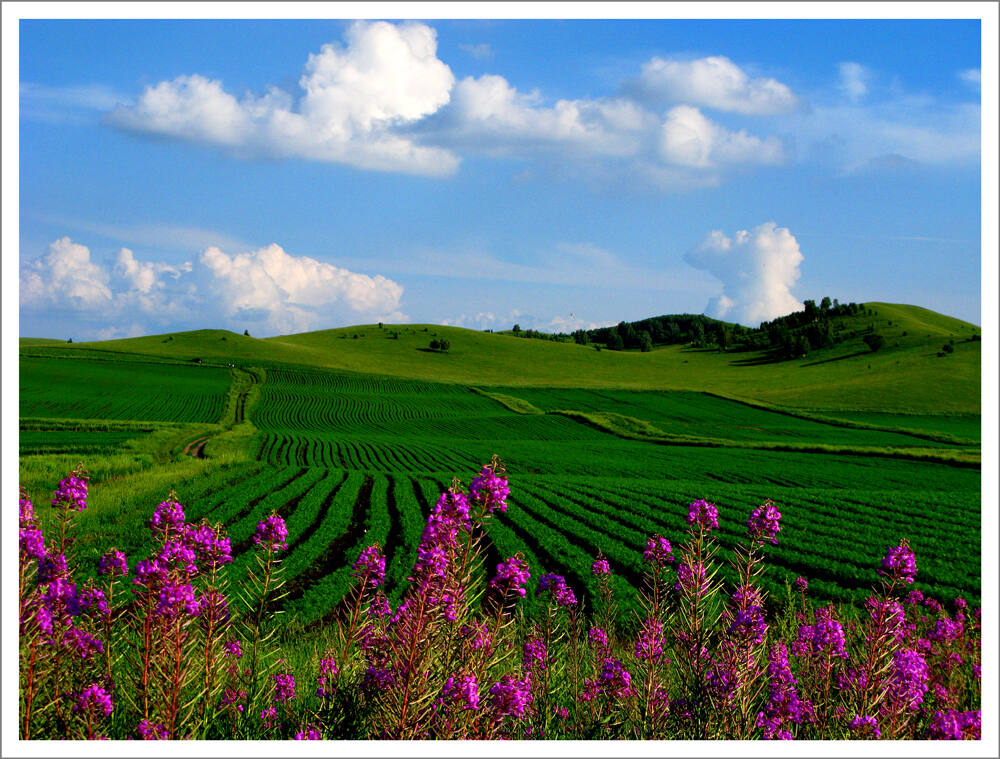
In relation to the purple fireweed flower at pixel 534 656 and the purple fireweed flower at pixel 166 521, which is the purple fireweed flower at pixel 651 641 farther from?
the purple fireweed flower at pixel 166 521

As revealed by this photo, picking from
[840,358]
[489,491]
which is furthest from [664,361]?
[489,491]

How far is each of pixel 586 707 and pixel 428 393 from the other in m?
85.0

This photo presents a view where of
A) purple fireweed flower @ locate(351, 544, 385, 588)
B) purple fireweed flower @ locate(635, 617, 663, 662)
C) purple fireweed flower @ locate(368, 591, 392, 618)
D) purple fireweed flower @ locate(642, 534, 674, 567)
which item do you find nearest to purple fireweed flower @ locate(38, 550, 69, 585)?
purple fireweed flower @ locate(351, 544, 385, 588)

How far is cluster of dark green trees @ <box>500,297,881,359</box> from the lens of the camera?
13075 cm

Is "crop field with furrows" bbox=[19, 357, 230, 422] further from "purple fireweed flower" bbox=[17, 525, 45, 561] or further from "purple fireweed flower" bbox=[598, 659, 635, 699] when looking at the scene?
"purple fireweed flower" bbox=[598, 659, 635, 699]

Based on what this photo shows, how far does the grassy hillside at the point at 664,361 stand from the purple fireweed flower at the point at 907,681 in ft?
273

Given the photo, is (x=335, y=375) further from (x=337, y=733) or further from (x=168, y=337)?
(x=337, y=733)

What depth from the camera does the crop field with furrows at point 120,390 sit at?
57219mm

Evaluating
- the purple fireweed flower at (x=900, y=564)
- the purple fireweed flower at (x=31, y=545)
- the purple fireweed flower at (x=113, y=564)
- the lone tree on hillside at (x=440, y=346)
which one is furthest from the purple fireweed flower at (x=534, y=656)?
the lone tree on hillside at (x=440, y=346)

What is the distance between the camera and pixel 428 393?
88.0 m

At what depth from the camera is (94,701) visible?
Answer: 2979mm

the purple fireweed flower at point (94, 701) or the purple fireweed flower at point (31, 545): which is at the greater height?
the purple fireweed flower at point (31, 545)

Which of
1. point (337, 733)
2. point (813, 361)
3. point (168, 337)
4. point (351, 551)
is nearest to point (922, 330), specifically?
point (813, 361)

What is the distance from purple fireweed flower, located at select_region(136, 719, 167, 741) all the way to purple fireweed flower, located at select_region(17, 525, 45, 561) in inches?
43.3
